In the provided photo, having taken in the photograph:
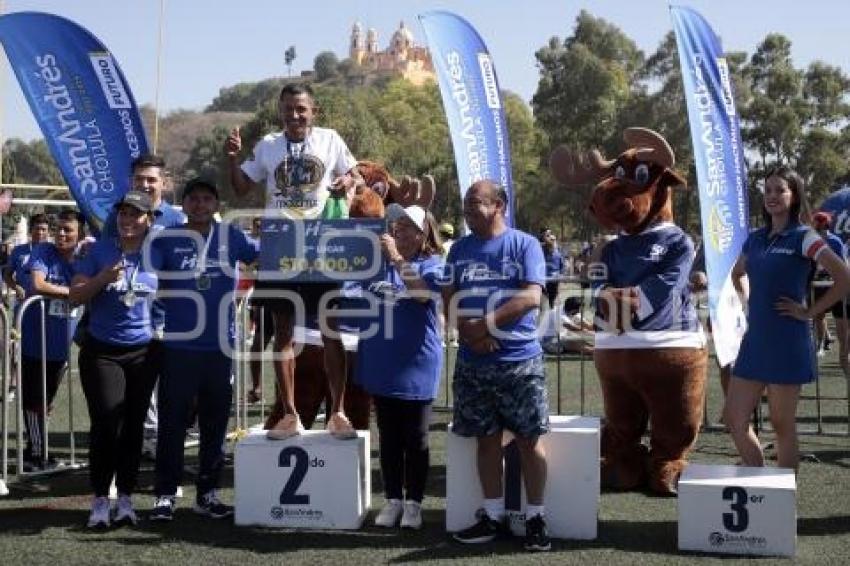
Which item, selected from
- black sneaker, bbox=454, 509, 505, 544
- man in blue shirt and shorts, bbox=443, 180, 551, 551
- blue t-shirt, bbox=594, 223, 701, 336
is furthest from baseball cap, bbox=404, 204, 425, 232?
black sneaker, bbox=454, 509, 505, 544

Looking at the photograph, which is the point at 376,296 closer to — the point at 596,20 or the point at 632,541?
the point at 632,541

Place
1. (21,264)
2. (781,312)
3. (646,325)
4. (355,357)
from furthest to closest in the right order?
(21,264) < (355,357) < (646,325) < (781,312)

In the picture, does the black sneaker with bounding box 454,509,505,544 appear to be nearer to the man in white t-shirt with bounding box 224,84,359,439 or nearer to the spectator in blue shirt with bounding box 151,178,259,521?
the man in white t-shirt with bounding box 224,84,359,439

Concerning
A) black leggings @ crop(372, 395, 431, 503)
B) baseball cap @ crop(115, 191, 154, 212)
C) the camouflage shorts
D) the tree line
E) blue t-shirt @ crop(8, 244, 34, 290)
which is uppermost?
the tree line

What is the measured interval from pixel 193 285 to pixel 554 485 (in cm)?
218

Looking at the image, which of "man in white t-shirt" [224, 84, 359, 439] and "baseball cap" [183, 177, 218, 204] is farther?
"man in white t-shirt" [224, 84, 359, 439]

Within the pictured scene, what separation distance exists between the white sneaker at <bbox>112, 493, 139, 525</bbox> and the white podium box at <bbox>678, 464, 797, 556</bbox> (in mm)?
2829

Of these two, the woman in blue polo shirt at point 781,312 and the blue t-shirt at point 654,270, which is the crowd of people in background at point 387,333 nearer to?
the woman in blue polo shirt at point 781,312

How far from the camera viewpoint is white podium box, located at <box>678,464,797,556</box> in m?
5.31

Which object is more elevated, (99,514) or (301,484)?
(301,484)

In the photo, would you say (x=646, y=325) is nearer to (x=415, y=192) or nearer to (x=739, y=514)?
(x=739, y=514)

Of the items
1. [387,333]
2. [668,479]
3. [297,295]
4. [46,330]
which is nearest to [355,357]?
[297,295]

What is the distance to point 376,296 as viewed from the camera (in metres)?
6.01

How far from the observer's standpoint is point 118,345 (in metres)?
5.81
